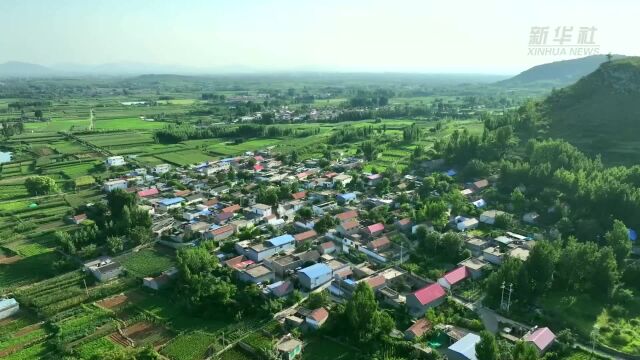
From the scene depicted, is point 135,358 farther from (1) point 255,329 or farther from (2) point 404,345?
(2) point 404,345

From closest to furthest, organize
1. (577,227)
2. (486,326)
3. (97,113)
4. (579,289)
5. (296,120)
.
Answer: (486,326), (579,289), (577,227), (296,120), (97,113)

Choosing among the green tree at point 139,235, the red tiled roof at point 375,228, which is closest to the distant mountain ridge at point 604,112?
the red tiled roof at point 375,228

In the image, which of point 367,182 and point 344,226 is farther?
point 367,182

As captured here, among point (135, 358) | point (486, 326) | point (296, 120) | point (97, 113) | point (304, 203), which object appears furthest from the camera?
point (97, 113)

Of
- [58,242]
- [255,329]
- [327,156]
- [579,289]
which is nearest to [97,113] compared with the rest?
[327,156]

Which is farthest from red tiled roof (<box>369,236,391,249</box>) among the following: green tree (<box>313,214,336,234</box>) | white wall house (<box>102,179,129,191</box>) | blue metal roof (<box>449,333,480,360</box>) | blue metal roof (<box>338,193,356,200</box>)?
white wall house (<box>102,179,129,191</box>)

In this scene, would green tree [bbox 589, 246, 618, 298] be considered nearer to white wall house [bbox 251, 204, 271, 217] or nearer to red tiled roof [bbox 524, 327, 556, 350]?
red tiled roof [bbox 524, 327, 556, 350]
